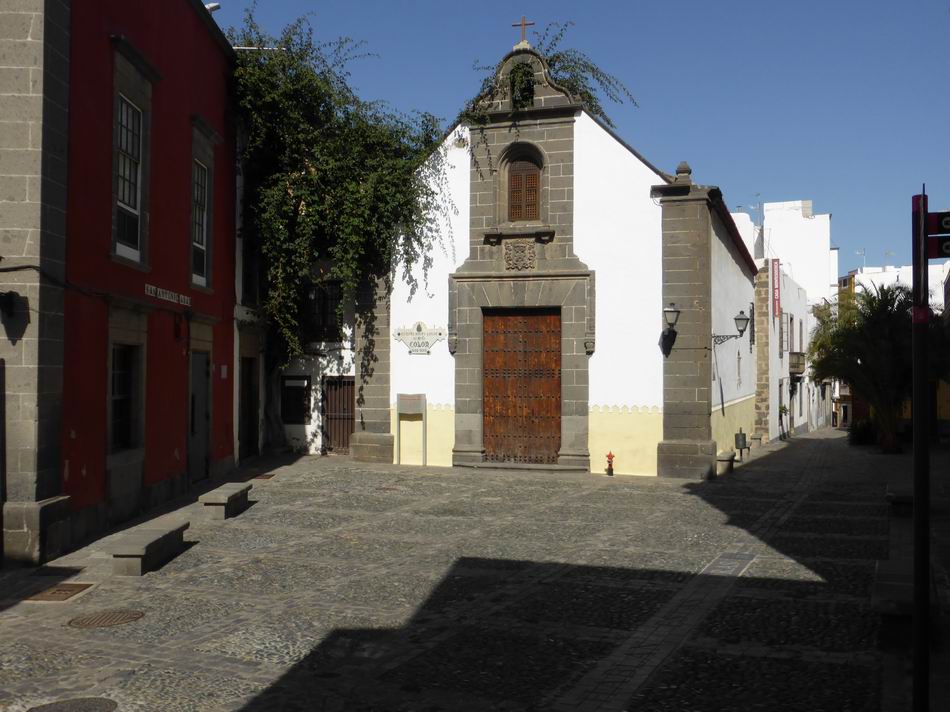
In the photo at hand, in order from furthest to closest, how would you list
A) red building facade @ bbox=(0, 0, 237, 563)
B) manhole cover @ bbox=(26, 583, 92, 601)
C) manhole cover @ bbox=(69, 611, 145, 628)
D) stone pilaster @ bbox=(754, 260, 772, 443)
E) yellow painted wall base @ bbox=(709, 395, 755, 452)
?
stone pilaster @ bbox=(754, 260, 772, 443), yellow painted wall base @ bbox=(709, 395, 755, 452), red building facade @ bbox=(0, 0, 237, 563), manhole cover @ bbox=(26, 583, 92, 601), manhole cover @ bbox=(69, 611, 145, 628)

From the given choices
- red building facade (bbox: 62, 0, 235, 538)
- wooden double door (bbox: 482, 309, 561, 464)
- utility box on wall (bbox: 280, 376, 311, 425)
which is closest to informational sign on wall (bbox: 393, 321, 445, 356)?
wooden double door (bbox: 482, 309, 561, 464)

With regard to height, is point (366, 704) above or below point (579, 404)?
below

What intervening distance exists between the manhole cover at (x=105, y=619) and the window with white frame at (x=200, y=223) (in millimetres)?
8982

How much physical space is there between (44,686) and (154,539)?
3511 millimetres

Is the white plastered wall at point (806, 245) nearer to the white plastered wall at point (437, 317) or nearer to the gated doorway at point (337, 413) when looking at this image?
the white plastered wall at point (437, 317)

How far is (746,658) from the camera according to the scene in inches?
256

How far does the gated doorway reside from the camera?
21.2 metres

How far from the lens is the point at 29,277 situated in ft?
32.6

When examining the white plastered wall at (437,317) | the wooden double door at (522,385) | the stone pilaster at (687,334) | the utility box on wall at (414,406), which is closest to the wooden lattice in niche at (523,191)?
the white plastered wall at (437,317)

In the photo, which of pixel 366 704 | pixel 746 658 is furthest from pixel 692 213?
pixel 366 704

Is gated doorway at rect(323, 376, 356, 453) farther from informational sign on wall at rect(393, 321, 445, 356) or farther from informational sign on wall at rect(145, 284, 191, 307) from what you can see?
informational sign on wall at rect(145, 284, 191, 307)

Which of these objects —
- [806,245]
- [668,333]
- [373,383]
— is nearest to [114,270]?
[373,383]

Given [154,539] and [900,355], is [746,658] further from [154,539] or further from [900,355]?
[900,355]

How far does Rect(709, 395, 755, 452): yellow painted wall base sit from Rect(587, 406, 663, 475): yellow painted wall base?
1276mm
